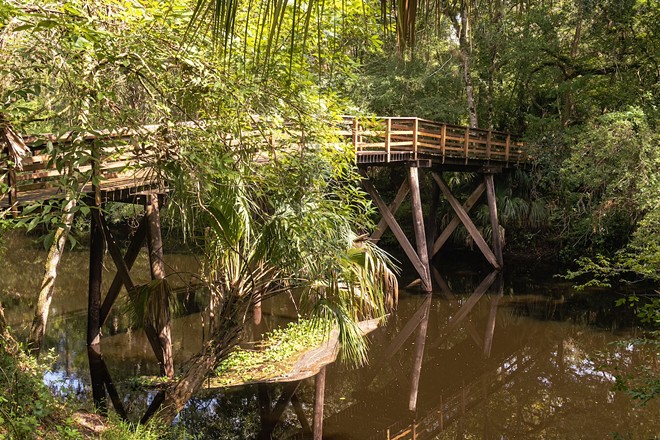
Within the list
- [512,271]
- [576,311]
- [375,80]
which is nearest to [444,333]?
[576,311]

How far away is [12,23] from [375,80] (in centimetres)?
1684

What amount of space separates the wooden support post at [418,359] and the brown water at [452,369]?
0.03 meters

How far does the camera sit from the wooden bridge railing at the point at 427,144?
1338cm

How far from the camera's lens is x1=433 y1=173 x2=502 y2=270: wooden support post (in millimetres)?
16672

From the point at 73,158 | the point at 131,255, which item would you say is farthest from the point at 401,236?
the point at 73,158

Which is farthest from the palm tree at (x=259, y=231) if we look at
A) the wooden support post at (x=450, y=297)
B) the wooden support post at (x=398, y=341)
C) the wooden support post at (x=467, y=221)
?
the wooden support post at (x=467, y=221)

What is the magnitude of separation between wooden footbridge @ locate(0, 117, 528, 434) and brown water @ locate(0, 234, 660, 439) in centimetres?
81

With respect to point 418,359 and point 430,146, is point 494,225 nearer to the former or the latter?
point 430,146

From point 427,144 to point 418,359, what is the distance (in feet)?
19.2

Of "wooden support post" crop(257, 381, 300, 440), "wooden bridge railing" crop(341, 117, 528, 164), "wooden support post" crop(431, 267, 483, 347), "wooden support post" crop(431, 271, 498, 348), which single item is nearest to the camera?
"wooden support post" crop(257, 381, 300, 440)

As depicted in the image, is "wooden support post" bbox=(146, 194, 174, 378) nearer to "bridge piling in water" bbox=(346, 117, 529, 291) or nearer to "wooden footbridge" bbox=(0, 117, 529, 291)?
"wooden footbridge" bbox=(0, 117, 529, 291)

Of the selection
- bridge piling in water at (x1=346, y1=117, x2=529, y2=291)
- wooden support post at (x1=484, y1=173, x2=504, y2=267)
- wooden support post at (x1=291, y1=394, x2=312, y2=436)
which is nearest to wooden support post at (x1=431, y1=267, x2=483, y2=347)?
bridge piling in water at (x1=346, y1=117, x2=529, y2=291)

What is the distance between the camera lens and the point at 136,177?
24.0ft

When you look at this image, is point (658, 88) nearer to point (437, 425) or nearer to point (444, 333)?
point (444, 333)
